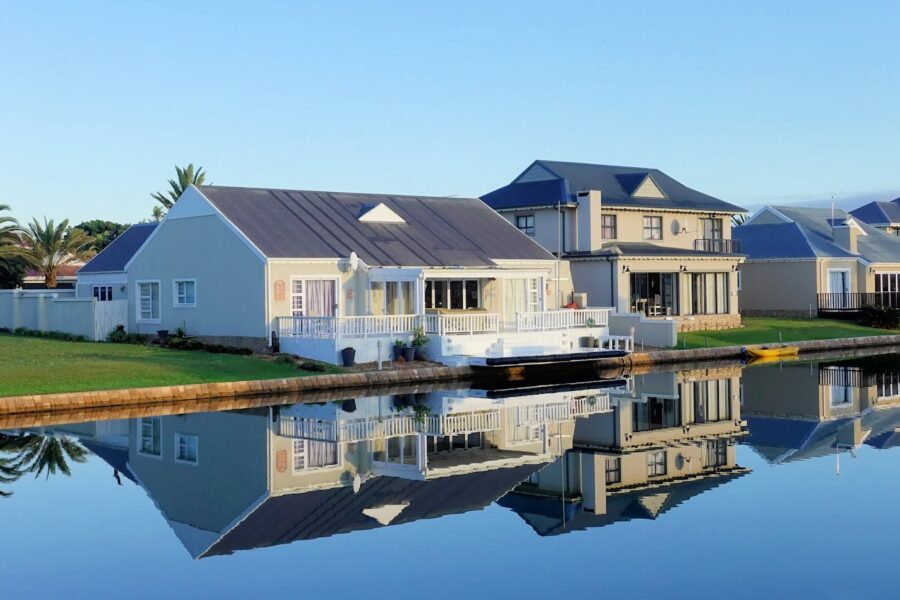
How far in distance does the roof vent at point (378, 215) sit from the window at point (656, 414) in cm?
1456

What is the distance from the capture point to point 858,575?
12047 mm

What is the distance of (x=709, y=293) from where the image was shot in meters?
48.7

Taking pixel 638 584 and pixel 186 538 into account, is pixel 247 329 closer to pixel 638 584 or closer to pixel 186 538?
pixel 186 538

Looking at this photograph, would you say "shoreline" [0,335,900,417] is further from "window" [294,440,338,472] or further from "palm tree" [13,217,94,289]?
"palm tree" [13,217,94,289]

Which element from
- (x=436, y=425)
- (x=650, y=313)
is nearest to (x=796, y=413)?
(x=436, y=425)

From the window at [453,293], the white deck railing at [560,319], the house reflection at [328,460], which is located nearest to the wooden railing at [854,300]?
the white deck railing at [560,319]

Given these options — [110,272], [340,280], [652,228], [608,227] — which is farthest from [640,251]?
[110,272]

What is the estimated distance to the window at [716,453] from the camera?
19.5 metres

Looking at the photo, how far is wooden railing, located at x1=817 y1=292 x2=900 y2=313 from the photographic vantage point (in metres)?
55.9

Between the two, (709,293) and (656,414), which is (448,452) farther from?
(709,293)

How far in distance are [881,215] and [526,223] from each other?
3468cm

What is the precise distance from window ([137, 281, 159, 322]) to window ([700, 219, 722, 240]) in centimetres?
2492

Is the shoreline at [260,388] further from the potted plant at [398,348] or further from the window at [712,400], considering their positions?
the window at [712,400]

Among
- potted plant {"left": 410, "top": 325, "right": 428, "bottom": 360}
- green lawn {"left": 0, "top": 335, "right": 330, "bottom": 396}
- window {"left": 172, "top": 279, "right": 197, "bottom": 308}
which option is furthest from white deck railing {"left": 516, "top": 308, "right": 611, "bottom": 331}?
window {"left": 172, "top": 279, "right": 197, "bottom": 308}
